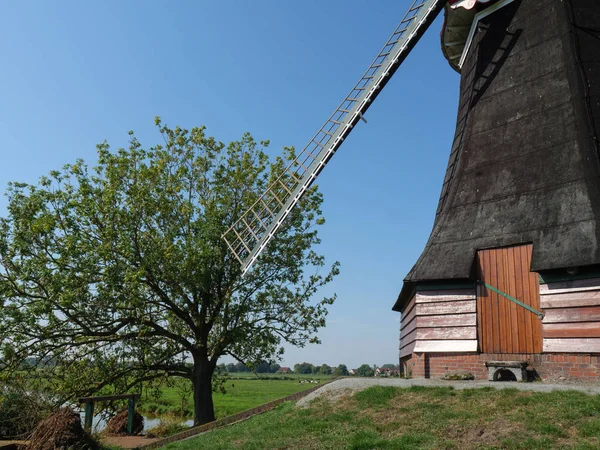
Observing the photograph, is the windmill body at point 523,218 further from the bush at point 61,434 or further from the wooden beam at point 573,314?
the bush at point 61,434

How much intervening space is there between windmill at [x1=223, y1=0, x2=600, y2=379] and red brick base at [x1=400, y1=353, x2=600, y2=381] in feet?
0.08

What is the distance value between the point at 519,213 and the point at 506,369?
370cm

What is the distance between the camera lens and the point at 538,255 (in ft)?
39.1

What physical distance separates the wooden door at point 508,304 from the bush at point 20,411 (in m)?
11.2

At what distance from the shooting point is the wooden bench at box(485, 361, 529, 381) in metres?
11.7

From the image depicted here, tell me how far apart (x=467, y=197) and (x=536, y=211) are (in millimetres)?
1969

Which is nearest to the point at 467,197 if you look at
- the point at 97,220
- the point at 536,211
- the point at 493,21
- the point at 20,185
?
the point at 536,211

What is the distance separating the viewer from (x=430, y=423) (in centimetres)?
914

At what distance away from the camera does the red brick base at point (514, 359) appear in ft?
36.1

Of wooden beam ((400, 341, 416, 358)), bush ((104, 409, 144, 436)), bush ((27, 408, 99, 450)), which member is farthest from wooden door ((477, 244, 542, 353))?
bush ((104, 409, 144, 436))

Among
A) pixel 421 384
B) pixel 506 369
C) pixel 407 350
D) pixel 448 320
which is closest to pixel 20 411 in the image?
pixel 421 384

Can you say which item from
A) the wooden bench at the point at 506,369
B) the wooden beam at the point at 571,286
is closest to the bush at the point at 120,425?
the wooden bench at the point at 506,369

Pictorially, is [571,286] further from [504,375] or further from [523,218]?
[504,375]

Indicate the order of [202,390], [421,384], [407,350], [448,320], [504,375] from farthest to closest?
[202,390] → [407,350] → [448,320] → [504,375] → [421,384]
